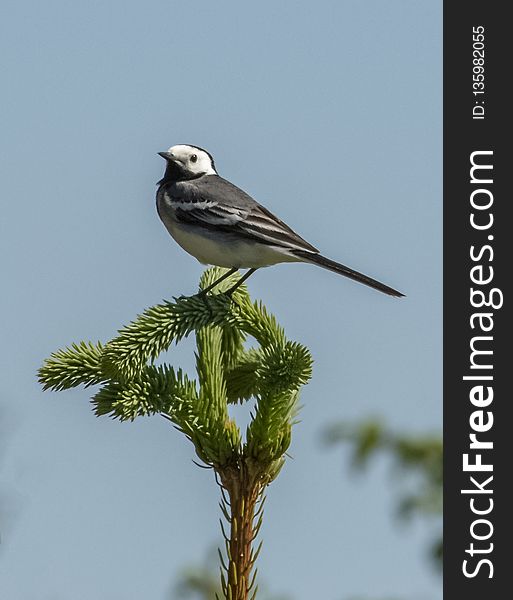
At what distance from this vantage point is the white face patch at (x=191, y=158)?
9398mm

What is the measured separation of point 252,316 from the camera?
5.20 metres

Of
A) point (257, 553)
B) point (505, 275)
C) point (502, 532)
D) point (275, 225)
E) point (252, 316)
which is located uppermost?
point (275, 225)

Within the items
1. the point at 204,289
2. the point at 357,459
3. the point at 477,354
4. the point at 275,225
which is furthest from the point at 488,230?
the point at 357,459

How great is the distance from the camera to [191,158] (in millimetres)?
9406

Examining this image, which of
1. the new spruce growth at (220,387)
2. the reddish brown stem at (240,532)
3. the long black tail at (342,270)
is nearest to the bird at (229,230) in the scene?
the long black tail at (342,270)

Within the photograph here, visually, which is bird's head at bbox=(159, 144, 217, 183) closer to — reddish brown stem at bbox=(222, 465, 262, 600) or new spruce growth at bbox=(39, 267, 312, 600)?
new spruce growth at bbox=(39, 267, 312, 600)

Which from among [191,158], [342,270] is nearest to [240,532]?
[342,270]

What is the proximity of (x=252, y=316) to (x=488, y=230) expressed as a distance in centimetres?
233

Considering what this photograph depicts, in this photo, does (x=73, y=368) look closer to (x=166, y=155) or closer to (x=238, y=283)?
(x=238, y=283)

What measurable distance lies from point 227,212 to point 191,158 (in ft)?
4.56

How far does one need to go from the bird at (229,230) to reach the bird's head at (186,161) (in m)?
0.29

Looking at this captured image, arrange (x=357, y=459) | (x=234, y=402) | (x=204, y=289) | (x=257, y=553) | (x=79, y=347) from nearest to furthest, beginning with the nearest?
(x=257, y=553) < (x=79, y=347) < (x=234, y=402) < (x=204, y=289) < (x=357, y=459)

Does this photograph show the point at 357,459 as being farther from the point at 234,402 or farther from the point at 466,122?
the point at 234,402

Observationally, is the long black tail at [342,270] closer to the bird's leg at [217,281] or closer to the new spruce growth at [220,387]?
the bird's leg at [217,281]
